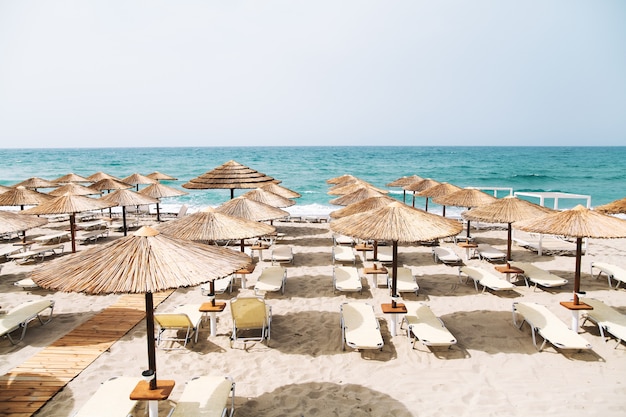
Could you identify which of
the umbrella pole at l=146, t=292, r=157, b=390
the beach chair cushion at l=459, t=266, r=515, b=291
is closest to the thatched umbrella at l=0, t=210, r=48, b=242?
the umbrella pole at l=146, t=292, r=157, b=390

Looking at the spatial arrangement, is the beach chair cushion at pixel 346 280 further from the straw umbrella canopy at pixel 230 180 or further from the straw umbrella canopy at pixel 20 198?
the straw umbrella canopy at pixel 20 198

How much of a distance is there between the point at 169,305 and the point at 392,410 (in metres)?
5.05

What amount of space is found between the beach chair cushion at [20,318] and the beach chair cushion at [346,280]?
5.38 m

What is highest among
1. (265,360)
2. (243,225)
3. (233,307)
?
(243,225)

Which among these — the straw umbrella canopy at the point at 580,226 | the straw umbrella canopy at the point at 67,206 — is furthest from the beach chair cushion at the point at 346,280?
the straw umbrella canopy at the point at 67,206

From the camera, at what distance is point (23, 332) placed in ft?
20.1

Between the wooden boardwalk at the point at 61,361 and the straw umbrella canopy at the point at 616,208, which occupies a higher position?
the straw umbrella canopy at the point at 616,208

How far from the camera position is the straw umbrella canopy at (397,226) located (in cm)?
564

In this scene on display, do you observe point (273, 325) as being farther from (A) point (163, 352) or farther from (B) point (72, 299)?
(B) point (72, 299)

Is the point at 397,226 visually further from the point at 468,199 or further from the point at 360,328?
the point at 468,199

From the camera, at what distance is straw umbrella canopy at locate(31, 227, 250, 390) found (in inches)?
133

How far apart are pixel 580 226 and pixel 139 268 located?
641cm

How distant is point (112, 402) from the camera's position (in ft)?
13.4

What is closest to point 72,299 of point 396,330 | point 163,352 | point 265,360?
point 163,352
